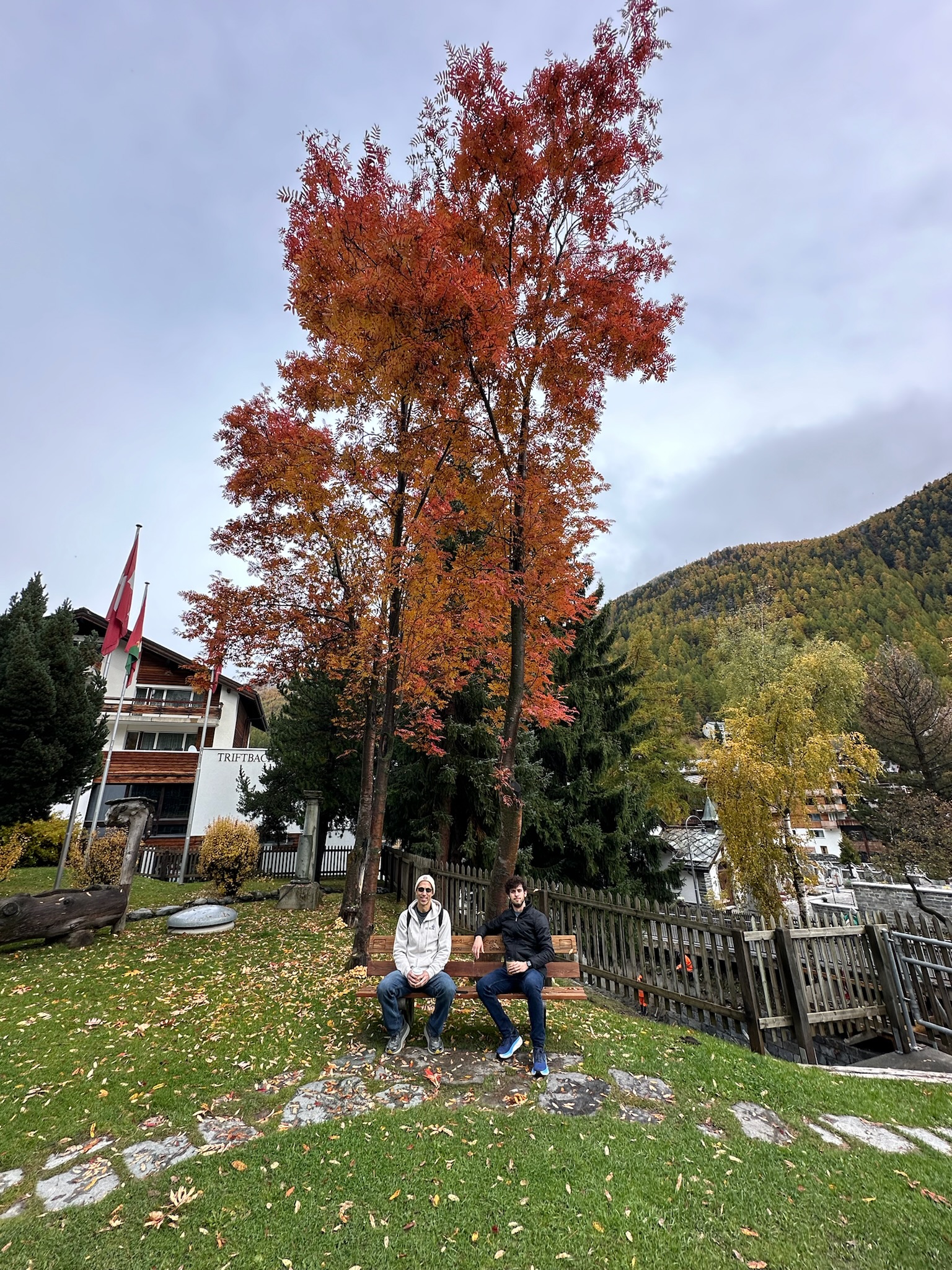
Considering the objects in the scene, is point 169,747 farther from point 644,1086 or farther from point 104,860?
point 644,1086

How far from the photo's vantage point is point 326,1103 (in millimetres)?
3871

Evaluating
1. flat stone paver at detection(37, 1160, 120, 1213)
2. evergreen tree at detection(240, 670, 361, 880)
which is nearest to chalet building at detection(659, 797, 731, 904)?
evergreen tree at detection(240, 670, 361, 880)

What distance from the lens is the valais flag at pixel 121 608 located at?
1187 centimetres

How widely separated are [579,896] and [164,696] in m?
23.8

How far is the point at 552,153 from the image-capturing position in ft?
21.2

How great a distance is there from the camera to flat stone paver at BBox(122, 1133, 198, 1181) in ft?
10.3

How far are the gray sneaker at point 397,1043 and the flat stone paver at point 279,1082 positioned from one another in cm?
77

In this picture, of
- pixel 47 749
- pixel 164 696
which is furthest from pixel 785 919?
pixel 164 696

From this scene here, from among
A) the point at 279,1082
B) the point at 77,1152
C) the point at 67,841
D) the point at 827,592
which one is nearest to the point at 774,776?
the point at 279,1082

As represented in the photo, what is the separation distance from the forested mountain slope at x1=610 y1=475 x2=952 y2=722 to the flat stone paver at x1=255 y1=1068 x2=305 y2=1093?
104 feet

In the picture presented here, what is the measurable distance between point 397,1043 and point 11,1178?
2.60 m

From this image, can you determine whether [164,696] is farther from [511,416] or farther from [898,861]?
[898,861]

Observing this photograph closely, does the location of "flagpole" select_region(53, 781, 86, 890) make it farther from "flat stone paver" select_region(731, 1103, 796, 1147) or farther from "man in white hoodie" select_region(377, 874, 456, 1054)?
"flat stone paver" select_region(731, 1103, 796, 1147)

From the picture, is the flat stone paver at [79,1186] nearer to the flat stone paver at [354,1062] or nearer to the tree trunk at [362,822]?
the flat stone paver at [354,1062]
